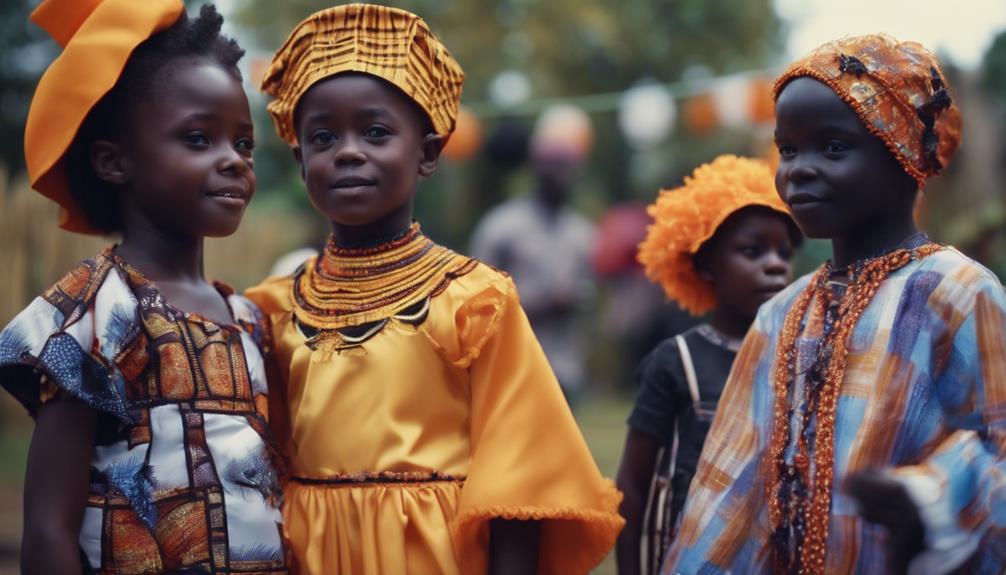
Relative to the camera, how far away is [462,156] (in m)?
12.3

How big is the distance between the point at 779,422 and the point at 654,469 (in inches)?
33.8

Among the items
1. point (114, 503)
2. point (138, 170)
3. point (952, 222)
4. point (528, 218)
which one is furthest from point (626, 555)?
point (952, 222)

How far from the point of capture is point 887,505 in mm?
2020

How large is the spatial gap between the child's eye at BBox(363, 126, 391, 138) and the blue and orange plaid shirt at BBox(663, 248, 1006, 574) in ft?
3.33

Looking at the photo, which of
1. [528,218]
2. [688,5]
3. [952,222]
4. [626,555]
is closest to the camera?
[626,555]

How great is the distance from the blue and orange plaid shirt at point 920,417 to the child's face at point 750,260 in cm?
74

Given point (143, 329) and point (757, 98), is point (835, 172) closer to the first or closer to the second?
point (143, 329)

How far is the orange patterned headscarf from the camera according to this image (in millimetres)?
2664

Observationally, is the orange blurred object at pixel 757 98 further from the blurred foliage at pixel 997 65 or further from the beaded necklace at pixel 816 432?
the beaded necklace at pixel 816 432

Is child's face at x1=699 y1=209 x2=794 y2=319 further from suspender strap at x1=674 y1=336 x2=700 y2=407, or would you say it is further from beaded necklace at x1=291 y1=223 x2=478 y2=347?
beaded necklace at x1=291 y1=223 x2=478 y2=347

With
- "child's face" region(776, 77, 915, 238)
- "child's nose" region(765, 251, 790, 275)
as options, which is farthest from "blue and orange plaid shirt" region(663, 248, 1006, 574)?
"child's nose" region(765, 251, 790, 275)

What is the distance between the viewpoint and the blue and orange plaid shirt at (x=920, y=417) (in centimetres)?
209

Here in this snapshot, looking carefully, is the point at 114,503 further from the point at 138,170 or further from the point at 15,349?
the point at 138,170

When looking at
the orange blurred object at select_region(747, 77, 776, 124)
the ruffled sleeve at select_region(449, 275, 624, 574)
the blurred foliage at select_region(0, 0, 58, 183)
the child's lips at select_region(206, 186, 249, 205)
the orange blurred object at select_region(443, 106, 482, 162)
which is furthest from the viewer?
the orange blurred object at select_region(443, 106, 482, 162)
